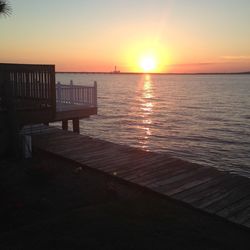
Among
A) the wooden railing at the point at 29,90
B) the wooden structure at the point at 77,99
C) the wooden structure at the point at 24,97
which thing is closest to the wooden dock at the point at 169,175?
the wooden structure at the point at 24,97

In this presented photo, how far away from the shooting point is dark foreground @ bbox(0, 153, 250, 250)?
5977 millimetres

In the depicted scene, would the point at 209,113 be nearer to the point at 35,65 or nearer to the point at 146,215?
the point at 35,65

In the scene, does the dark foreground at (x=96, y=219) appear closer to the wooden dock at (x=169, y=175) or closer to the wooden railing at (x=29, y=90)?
the wooden dock at (x=169, y=175)

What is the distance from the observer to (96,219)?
6.84m

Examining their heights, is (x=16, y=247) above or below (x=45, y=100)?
below

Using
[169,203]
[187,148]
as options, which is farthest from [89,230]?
[187,148]

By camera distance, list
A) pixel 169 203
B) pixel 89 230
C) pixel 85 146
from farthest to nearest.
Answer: pixel 85 146
pixel 169 203
pixel 89 230

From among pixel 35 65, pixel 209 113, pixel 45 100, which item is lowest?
pixel 209 113

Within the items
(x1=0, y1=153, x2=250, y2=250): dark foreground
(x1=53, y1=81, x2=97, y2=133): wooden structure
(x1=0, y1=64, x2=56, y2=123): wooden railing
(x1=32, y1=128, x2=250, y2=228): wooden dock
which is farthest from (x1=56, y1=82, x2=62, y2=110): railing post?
(x1=0, y1=153, x2=250, y2=250): dark foreground

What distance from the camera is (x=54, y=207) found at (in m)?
7.50

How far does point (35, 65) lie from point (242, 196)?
7.51 m

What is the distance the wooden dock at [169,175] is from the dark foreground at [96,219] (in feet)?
0.91

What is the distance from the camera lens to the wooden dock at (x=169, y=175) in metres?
7.59

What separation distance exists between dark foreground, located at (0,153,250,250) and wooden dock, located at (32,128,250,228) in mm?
276
